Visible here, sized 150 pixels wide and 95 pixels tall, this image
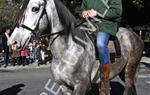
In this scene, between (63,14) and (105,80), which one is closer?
(63,14)

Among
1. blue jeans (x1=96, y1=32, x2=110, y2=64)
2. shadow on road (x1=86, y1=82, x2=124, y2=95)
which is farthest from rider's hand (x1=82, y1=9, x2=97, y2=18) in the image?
shadow on road (x1=86, y1=82, x2=124, y2=95)

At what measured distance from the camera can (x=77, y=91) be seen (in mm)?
6359

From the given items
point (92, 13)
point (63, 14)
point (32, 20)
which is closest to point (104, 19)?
point (92, 13)

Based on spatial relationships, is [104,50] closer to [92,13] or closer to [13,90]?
[92,13]

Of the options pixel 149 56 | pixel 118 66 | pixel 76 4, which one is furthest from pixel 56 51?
pixel 149 56

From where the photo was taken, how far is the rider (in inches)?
259

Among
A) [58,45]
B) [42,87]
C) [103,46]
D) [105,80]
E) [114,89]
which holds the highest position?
[58,45]

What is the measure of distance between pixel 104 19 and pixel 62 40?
834 millimetres

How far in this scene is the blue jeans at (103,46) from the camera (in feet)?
21.6

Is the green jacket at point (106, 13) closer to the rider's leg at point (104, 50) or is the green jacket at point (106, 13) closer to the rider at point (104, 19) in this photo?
the rider at point (104, 19)

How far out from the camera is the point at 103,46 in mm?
6590

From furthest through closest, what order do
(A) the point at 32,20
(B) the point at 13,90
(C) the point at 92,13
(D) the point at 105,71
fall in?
1. (B) the point at 13,90
2. (D) the point at 105,71
3. (C) the point at 92,13
4. (A) the point at 32,20

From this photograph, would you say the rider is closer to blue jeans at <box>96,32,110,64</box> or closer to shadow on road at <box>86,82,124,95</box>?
blue jeans at <box>96,32,110,64</box>

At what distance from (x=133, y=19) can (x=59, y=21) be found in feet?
66.9
